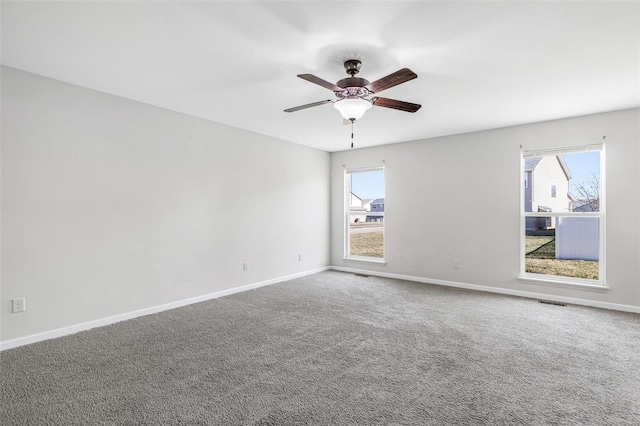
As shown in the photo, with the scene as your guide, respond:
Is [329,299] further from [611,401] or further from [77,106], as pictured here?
[77,106]

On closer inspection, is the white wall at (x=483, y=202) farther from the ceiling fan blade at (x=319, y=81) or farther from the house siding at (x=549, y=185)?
the ceiling fan blade at (x=319, y=81)

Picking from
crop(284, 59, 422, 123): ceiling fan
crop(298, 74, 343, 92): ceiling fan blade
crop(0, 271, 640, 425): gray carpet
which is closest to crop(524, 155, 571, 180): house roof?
crop(0, 271, 640, 425): gray carpet

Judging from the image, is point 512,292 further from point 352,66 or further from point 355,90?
point 352,66

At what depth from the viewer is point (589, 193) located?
419 centimetres

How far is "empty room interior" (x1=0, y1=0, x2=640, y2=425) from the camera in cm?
208

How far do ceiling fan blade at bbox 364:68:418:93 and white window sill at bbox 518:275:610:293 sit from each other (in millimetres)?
3616

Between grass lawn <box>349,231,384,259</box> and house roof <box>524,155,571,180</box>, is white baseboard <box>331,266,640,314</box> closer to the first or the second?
grass lawn <box>349,231,384,259</box>

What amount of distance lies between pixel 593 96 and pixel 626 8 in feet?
5.89

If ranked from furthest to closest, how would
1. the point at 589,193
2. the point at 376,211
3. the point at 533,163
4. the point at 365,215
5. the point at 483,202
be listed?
the point at 365,215, the point at 376,211, the point at 483,202, the point at 533,163, the point at 589,193

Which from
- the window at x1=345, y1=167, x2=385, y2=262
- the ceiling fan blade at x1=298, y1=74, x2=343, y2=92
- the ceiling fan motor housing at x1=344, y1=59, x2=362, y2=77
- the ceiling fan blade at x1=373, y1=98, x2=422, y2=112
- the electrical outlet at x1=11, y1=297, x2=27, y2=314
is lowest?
the electrical outlet at x1=11, y1=297, x2=27, y2=314

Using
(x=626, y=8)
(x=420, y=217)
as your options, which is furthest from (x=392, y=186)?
(x=626, y=8)

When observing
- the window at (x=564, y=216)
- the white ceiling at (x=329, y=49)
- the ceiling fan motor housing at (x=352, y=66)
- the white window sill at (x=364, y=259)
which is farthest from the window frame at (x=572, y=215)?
the ceiling fan motor housing at (x=352, y=66)

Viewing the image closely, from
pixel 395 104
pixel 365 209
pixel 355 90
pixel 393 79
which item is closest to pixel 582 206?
pixel 395 104

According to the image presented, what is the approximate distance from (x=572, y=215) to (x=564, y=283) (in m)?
0.90
